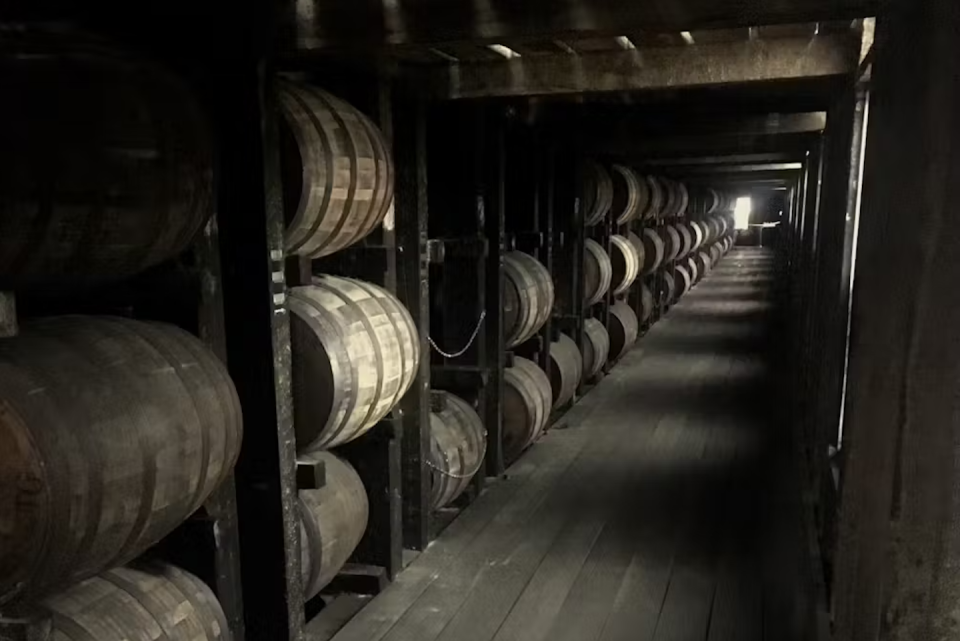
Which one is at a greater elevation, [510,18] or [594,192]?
[510,18]

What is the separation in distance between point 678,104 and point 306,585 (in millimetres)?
4105

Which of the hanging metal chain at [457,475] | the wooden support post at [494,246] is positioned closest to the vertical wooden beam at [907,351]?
the hanging metal chain at [457,475]

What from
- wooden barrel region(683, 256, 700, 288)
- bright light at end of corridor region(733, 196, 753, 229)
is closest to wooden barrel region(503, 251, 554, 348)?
wooden barrel region(683, 256, 700, 288)

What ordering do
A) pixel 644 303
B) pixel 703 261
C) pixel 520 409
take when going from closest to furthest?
pixel 520 409 → pixel 644 303 → pixel 703 261

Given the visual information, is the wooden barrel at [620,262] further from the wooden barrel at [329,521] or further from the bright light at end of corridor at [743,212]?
the bright light at end of corridor at [743,212]

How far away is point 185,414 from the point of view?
218 centimetres

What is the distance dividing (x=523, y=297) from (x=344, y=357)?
2611 mm

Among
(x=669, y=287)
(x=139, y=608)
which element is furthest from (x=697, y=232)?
(x=139, y=608)

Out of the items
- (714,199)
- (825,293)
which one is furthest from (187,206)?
(714,199)

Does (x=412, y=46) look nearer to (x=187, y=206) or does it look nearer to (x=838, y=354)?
(x=187, y=206)

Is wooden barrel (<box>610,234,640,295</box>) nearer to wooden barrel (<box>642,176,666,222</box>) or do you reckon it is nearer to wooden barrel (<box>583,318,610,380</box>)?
wooden barrel (<box>583,318,610,380</box>)

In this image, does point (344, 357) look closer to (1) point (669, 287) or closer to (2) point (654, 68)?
(2) point (654, 68)

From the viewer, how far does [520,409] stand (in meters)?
5.79

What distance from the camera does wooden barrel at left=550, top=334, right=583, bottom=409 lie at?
6871 mm
